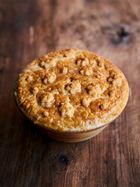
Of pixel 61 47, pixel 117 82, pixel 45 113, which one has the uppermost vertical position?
pixel 61 47

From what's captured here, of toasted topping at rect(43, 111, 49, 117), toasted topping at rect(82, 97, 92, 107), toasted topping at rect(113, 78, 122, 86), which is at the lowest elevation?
toasted topping at rect(43, 111, 49, 117)

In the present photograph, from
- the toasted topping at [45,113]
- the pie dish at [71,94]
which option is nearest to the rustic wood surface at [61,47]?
the pie dish at [71,94]

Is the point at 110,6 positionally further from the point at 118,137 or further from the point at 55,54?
the point at 118,137

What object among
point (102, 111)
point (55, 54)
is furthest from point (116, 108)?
point (55, 54)

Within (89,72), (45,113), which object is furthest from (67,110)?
(89,72)

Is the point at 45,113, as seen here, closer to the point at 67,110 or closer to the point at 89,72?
the point at 67,110

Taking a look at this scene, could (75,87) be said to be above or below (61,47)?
below

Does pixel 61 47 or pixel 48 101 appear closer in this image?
pixel 48 101

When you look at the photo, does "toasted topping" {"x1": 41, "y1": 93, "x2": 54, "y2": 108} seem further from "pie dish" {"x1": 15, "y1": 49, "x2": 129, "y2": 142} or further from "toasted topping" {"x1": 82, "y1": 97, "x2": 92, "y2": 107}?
"toasted topping" {"x1": 82, "y1": 97, "x2": 92, "y2": 107}

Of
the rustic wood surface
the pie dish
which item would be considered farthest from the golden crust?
the rustic wood surface
